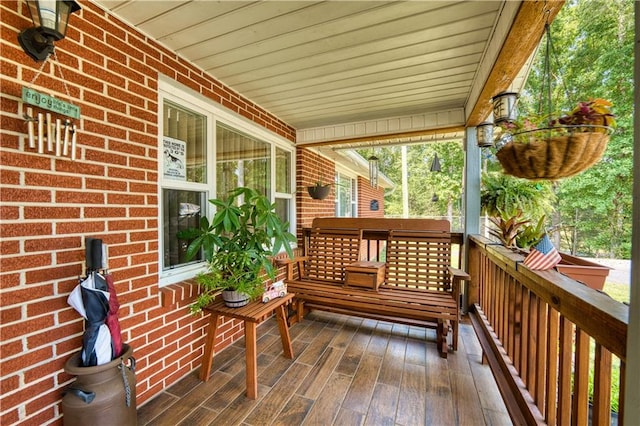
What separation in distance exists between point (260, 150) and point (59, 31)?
2020 mm

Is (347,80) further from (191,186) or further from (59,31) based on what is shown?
(59,31)

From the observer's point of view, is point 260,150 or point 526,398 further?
point 260,150

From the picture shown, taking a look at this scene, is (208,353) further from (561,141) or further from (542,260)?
(561,141)

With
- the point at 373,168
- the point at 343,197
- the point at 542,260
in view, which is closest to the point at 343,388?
the point at 542,260

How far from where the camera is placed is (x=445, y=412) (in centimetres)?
168

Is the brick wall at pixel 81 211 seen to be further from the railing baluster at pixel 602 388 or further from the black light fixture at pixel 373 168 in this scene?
the black light fixture at pixel 373 168

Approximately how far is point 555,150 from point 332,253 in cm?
242

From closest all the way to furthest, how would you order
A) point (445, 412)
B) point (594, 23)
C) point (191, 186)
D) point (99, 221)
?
point (99, 221), point (445, 412), point (191, 186), point (594, 23)

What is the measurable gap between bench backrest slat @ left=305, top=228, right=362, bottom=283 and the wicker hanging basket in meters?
2.07

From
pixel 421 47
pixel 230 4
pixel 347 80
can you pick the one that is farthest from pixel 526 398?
pixel 230 4

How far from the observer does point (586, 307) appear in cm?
86

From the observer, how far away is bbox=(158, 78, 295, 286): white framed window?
6.48 feet

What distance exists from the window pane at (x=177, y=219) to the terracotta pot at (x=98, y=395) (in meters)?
0.78

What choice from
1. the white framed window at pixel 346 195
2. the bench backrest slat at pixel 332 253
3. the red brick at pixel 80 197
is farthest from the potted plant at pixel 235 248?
the white framed window at pixel 346 195
